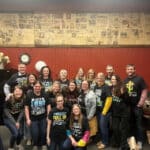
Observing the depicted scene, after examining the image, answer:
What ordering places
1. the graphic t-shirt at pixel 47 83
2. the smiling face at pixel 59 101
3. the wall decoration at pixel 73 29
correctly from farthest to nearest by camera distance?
the wall decoration at pixel 73 29
the graphic t-shirt at pixel 47 83
the smiling face at pixel 59 101

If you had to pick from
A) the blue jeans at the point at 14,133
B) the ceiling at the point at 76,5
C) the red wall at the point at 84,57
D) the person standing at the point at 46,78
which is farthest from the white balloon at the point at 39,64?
the blue jeans at the point at 14,133

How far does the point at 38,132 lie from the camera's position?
6.14m

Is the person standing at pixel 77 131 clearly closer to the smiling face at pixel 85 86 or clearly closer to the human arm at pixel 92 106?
the human arm at pixel 92 106

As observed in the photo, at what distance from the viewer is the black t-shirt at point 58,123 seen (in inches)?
232

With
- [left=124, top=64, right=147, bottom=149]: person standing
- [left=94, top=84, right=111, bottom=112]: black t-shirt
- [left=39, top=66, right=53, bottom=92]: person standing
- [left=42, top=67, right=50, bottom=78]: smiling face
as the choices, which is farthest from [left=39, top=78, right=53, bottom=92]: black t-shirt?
[left=124, top=64, right=147, bottom=149]: person standing

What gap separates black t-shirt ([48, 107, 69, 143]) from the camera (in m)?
5.89

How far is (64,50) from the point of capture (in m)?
8.79

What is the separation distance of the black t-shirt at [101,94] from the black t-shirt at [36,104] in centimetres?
91

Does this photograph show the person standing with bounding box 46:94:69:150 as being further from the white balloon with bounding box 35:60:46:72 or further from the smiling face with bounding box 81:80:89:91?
the white balloon with bounding box 35:60:46:72

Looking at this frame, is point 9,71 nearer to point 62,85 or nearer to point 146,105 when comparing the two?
point 62,85

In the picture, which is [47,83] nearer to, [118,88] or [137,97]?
[118,88]

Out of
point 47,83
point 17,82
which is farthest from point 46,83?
point 17,82

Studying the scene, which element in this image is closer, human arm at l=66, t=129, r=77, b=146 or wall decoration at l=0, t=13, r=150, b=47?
human arm at l=66, t=129, r=77, b=146

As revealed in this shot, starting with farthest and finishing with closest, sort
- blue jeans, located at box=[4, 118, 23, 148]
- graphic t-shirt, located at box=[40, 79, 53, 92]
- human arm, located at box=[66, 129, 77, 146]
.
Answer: graphic t-shirt, located at box=[40, 79, 53, 92]
blue jeans, located at box=[4, 118, 23, 148]
human arm, located at box=[66, 129, 77, 146]
